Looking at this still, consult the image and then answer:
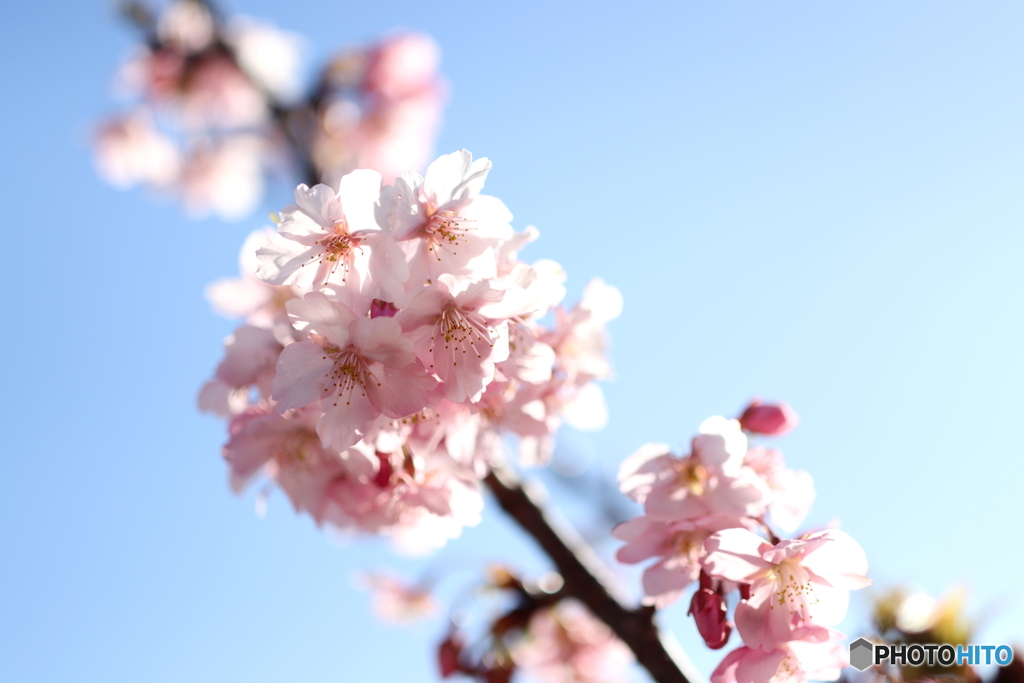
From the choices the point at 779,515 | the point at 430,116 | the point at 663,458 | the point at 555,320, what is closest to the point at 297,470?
the point at 555,320

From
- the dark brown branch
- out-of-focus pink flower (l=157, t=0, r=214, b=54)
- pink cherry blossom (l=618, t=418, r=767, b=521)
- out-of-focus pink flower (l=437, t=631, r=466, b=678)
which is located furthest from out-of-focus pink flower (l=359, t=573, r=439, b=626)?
out-of-focus pink flower (l=157, t=0, r=214, b=54)

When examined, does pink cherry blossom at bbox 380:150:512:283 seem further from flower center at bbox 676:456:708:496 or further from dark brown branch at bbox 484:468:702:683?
dark brown branch at bbox 484:468:702:683

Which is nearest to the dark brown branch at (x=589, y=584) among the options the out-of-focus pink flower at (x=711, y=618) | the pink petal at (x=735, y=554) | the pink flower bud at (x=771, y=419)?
the out-of-focus pink flower at (x=711, y=618)

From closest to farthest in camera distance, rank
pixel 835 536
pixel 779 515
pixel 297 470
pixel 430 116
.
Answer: pixel 835 536 → pixel 779 515 → pixel 297 470 → pixel 430 116

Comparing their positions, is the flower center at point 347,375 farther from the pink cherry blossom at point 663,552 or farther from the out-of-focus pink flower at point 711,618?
the out-of-focus pink flower at point 711,618

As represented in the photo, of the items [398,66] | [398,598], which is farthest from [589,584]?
[398,66]

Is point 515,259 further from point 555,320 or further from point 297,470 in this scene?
point 297,470
